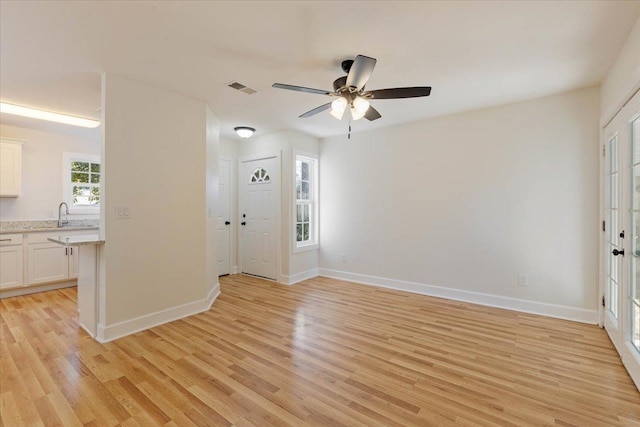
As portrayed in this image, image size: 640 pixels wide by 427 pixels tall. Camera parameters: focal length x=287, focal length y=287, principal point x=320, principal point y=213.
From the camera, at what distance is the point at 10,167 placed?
4.23m

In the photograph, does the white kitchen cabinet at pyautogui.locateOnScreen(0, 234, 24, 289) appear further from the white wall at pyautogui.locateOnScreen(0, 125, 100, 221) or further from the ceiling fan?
the ceiling fan

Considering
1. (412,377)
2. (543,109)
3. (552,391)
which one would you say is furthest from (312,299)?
(543,109)

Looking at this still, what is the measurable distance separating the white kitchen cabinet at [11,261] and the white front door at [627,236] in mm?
6794

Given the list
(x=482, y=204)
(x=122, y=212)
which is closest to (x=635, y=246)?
(x=482, y=204)

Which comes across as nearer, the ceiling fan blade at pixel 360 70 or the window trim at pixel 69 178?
the ceiling fan blade at pixel 360 70

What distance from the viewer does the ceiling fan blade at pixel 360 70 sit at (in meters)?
1.97

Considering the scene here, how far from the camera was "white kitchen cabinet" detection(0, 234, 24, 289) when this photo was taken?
398 centimetres

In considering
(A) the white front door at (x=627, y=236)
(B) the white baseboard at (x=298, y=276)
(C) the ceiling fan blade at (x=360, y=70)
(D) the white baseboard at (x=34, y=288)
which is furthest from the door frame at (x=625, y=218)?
(D) the white baseboard at (x=34, y=288)

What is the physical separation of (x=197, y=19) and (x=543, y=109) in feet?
12.1

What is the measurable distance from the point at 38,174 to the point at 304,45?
504cm

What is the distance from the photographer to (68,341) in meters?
2.69

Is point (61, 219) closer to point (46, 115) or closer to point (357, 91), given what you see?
point (46, 115)

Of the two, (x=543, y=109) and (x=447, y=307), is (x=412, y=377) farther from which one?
(x=543, y=109)

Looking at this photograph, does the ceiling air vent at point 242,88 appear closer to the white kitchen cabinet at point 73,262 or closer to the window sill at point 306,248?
the window sill at point 306,248
